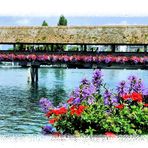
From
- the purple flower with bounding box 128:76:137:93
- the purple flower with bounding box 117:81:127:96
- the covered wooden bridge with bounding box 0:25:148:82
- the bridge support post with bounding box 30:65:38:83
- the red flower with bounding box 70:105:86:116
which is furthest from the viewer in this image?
the bridge support post with bounding box 30:65:38:83

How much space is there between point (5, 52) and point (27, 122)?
24926 mm

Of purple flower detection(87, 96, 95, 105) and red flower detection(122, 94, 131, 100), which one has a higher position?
red flower detection(122, 94, 131, 100)

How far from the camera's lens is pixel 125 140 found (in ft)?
9.30

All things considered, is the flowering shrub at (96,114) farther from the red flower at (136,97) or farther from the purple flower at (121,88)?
the purple flower at (121,88)

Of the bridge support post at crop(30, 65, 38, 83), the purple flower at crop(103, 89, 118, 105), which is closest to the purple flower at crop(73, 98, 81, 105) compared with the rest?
the purple flower at crop(103, 89, 118, 105)

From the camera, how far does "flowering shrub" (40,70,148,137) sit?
15.4 feet

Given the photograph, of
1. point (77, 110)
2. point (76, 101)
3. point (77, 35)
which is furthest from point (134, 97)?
point (77, 35)

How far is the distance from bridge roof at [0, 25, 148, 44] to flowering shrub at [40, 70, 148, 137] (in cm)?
3467

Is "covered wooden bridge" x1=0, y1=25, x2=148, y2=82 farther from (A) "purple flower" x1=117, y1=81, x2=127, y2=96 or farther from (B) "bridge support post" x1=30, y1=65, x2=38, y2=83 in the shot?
(A) "purple flower" x1=117, y1=81, x2=127, y2=96

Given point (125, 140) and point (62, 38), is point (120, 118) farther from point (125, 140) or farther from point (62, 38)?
point (62, 38)

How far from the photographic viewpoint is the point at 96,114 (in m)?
4.86

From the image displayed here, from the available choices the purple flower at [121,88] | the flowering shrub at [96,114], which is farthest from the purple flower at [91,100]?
the purple flower at [121,88]

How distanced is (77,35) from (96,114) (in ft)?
122

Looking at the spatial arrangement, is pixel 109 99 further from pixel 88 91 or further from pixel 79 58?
pixel 79 58
